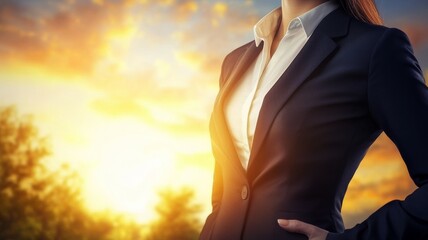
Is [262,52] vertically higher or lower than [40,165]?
lower

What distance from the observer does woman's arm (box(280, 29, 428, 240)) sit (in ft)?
3.98

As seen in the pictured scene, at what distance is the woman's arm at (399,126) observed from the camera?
1214 mm

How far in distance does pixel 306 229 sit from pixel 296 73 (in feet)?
1.60

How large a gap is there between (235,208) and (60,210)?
2735cm

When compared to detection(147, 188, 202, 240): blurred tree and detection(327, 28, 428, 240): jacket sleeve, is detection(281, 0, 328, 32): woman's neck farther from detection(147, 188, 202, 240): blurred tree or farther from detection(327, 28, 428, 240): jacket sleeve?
detection(147, 188, 202, 240): blurred tree

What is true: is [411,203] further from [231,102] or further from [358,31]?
[231,102]

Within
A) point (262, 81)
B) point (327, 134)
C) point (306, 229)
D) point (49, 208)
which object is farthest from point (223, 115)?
point (49, 208)

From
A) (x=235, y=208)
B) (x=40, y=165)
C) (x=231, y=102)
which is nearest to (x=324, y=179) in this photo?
(x=235, y=208)

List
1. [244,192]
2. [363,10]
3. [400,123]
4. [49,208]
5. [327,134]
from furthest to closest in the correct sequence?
1. [49,208]
2. [363,10]
3. [244,192]
4. [327,134]
5. [400,123]

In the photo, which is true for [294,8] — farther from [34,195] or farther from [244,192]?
[34,195]

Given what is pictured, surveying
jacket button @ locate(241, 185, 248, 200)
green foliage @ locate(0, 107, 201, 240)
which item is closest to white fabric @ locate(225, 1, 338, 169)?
jacket button @ locate(241, 185, 248, 200)

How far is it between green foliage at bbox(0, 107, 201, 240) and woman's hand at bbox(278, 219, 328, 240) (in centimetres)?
2509

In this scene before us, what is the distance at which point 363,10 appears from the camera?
1604 millimetres

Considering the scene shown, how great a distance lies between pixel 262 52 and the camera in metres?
1.86
